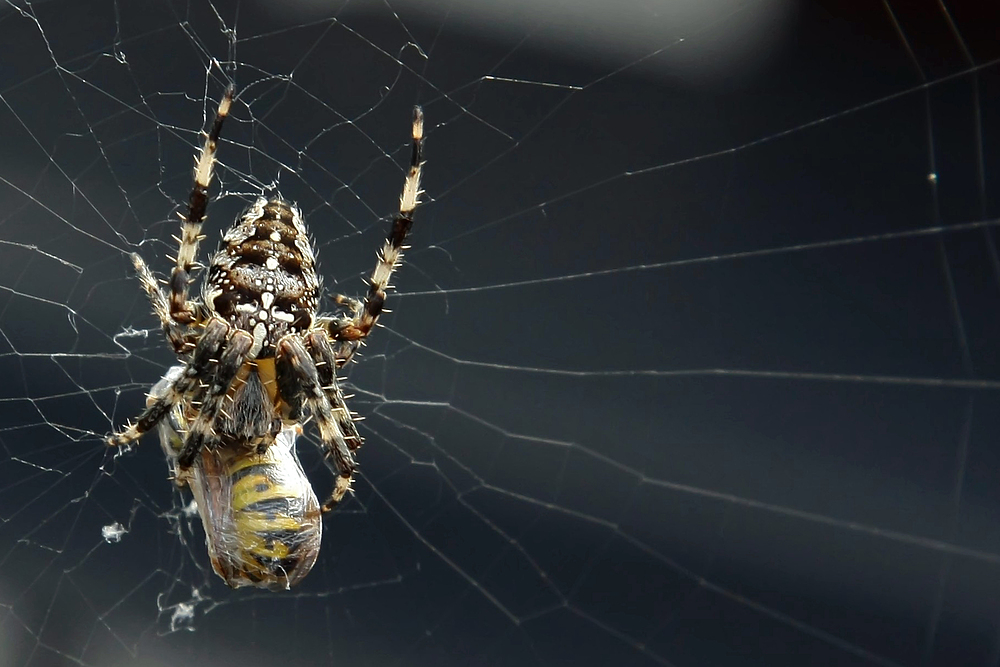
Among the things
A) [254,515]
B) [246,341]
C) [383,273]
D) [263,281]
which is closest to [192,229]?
[263,281]

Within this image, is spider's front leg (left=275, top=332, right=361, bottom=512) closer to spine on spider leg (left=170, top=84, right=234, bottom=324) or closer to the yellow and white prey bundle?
the yellow and white prey bundle

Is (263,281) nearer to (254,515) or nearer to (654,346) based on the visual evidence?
(254,515)

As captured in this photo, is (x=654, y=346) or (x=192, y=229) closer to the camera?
(x=192, y=229)

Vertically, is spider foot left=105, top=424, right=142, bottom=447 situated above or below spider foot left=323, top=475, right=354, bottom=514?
above

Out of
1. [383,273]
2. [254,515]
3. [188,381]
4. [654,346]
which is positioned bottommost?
[254,515]

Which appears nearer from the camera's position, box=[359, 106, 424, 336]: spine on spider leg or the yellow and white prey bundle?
the yellow and white prey bundle

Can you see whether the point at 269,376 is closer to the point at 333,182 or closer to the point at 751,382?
the point at 333,182

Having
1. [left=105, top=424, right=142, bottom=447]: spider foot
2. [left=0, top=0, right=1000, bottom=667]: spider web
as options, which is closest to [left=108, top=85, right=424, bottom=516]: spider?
[left=105, top=424, right=142, bottom=447]: spider foot
